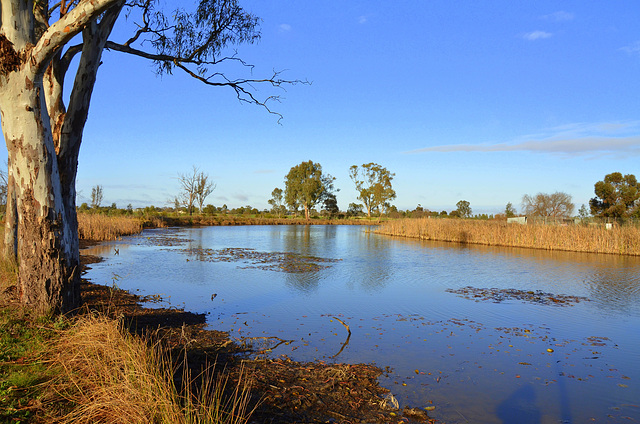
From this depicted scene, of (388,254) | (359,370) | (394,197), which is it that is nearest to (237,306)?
(359,370)

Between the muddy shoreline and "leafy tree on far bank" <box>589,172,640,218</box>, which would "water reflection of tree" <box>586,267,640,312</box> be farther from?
"leafy tree on far bank" <box>589,172,640,218</box>

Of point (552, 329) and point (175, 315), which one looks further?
point (552, 329)

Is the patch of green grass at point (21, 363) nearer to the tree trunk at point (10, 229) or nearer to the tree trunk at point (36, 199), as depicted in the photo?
the tree trunk at point (36, 199)

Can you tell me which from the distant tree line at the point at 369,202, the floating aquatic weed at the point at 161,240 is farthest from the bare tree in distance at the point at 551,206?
the floating aquatic weed at the point at 161,240

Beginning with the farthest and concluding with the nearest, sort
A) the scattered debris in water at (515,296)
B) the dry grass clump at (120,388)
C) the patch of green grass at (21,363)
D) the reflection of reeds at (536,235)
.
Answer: the reflection of reeds at (536,235) → the scattered debris in water at (515,296) → the patch of green grass at (21,363) → the dry grass clump at (120,388)

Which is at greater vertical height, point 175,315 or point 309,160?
point 309,160

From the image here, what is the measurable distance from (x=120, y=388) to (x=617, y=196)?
5187 centimetres

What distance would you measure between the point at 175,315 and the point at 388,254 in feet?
52.9

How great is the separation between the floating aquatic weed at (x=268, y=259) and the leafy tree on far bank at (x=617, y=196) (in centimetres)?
3766

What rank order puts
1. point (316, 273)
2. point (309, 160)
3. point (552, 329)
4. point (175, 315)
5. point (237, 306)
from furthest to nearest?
point (309, 160), point (316, 273), point (237, 306), point (552, 329), point (175, 315)

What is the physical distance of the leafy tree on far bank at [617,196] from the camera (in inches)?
1662

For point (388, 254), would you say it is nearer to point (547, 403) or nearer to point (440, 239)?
point (440, 239)

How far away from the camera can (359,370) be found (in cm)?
540

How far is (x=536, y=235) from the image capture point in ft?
86.8
